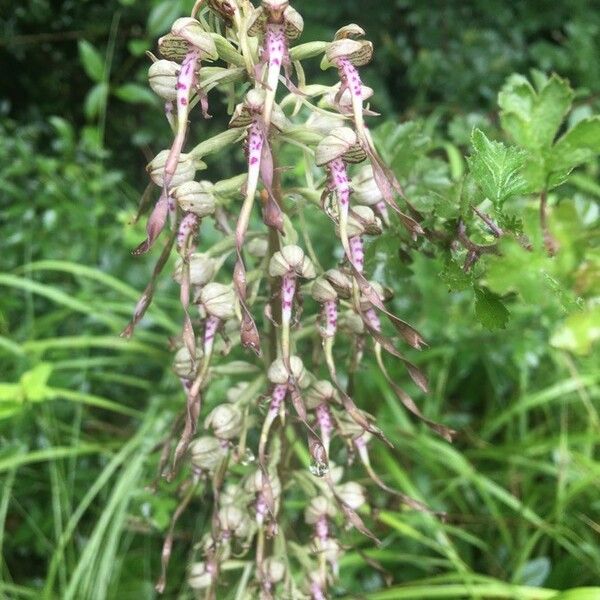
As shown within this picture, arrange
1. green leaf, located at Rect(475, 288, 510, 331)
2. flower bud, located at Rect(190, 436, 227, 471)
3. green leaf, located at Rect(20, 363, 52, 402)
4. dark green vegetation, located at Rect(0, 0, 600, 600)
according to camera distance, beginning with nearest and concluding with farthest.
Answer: green leaf, located at Rect(475, 288, 510, 331) → flower bud, located at Rect(190, 436, 227, 471) → green leaf, located at Rect(20, 363, 52, 402) → dark green vegetation, located at Rect(0, 0, 600, 600)

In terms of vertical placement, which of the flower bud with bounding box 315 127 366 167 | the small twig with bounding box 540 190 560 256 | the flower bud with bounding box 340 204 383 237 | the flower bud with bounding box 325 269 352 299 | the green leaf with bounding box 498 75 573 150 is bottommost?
the flower bud with bounding box 325 269 352 299

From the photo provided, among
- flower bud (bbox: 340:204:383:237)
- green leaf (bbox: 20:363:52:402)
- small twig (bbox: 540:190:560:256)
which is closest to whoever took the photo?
small twig (bbox: 540:190:560:256)

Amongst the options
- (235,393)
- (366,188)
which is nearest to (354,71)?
(366,188)

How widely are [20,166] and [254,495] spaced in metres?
1.21

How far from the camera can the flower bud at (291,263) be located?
71 cm

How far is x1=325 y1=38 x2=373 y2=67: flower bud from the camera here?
2.23 ft

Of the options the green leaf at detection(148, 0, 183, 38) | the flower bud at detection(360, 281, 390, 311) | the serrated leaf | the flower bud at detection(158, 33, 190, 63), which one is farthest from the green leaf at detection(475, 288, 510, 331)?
the green leaf at detection(148, 0, 183, 38)

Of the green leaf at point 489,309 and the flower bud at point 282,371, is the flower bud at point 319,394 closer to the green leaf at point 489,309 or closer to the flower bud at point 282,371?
the flower bud at point 282,371

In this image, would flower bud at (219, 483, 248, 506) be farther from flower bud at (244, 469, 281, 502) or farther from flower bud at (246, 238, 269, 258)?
flower bud at (246, 238, 269, 258)

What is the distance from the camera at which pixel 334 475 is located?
0.92 meters

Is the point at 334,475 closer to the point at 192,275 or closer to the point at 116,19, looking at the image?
the point at 192,275

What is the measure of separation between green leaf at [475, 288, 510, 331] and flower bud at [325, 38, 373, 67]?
A: 0.25m

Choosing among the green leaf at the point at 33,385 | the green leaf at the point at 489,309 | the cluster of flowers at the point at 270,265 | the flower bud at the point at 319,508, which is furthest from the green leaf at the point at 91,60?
the green leaf at the point at 489,309

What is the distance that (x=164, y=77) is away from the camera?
2.25 ft
